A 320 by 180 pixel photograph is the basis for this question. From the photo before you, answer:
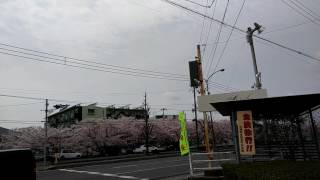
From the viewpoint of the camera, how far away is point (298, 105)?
510 inches

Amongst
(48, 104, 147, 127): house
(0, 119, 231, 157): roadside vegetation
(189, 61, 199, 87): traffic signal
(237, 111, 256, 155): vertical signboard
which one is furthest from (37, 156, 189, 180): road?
(48, 104, 147, 127): house

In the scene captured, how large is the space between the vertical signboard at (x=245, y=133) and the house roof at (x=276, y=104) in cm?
28

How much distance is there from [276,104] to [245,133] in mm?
1454

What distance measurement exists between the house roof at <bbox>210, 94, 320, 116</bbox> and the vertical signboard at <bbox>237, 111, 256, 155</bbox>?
0.28 meters

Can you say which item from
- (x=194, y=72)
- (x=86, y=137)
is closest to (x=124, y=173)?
(x=194, y=72)

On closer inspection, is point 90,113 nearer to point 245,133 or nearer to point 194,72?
point 194,72

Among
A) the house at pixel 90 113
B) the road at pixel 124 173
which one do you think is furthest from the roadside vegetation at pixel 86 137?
the road at pixel 124 173

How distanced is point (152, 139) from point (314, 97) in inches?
2629

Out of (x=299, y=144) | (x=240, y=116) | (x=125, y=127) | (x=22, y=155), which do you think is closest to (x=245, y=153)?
(x=240, y=116)

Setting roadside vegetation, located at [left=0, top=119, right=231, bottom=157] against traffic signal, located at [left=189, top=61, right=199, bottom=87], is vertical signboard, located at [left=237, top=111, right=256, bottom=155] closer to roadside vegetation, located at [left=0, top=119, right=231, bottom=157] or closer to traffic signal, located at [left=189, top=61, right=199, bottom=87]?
traffic signal, located at [left=189, top=61, right=199, bottom=87]

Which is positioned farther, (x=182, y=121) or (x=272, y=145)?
(x=182, y=121)

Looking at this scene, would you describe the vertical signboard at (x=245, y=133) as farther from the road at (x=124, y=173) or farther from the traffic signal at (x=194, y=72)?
the road at (x=124, y=173)

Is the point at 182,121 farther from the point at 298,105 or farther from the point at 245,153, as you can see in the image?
the point at 298,105

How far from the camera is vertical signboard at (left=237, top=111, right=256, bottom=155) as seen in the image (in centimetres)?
1317
